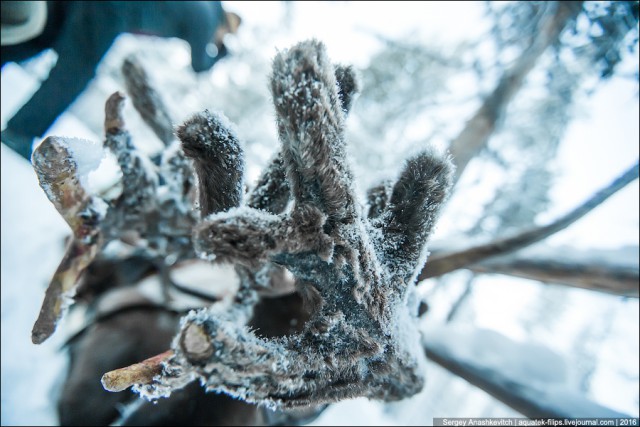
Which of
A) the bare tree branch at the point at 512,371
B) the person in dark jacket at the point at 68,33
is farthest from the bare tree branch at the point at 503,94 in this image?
the person in dark jacket at the point at 68,33

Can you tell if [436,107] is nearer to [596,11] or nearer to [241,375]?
[596,11]

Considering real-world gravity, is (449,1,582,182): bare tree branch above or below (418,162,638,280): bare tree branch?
above

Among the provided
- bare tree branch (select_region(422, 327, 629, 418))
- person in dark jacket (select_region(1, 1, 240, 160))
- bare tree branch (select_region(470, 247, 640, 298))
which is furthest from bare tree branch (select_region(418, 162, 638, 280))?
person in dark jacket (select_region(1, 1, 240, 160))

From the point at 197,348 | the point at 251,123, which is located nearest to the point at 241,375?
the point at 197,348

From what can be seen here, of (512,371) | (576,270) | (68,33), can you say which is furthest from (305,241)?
(68,33)

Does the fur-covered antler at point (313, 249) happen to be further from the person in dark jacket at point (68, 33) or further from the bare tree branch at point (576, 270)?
the person in dark jacket at point (68, 33)

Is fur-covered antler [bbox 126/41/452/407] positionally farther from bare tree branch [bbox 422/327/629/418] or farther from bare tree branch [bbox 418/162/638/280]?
bare tree branch [bbox 422/327/629/418]
